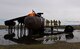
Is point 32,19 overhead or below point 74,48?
overhead

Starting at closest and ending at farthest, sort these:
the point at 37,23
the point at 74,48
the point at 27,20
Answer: the point at 74,48 → the point at 27,20 → the point at 37,23

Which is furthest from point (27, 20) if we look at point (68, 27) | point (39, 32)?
point (68, 27)

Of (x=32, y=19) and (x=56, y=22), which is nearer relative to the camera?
(x=32, y=19)

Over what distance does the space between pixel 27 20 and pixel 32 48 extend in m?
14.9

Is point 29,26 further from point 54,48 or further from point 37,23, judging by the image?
point 54,48

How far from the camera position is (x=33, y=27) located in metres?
37.3

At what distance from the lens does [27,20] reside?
1404 inches

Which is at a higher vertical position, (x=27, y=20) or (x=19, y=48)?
(x=27, y=20)

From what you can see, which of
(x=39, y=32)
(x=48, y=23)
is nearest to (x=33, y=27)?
(x=39, y=32)

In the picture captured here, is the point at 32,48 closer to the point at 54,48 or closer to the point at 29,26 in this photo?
the point at 54,48

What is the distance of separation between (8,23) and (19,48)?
26033 millimetres

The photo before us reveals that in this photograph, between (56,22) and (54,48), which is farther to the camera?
(56,22)

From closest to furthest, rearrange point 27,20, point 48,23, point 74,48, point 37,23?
point 74,48 → point 27,20 → point 37,23 → point 48,23

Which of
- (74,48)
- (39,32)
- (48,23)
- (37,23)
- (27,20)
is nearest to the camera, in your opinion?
(74,48)
